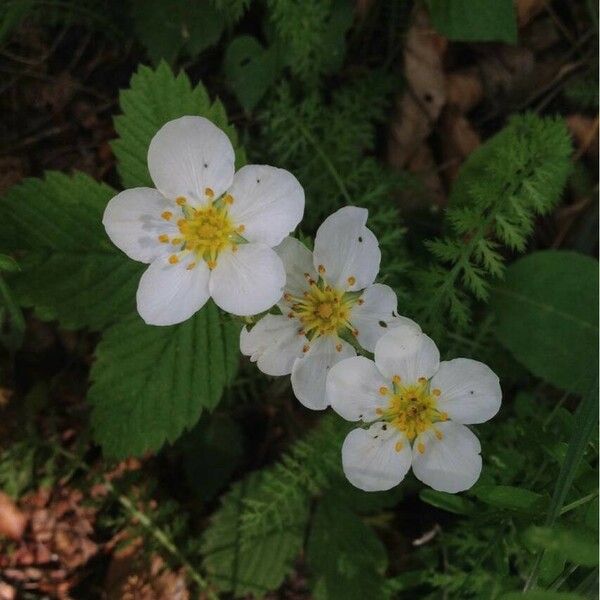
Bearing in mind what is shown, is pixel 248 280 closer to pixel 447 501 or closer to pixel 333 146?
pixel 447 501

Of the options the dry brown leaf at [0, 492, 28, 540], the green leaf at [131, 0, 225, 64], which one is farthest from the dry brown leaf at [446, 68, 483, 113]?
the dry brown leaf at [0, 492, 28, 540]

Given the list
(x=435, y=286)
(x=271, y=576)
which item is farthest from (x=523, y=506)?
(x=271, y=576)

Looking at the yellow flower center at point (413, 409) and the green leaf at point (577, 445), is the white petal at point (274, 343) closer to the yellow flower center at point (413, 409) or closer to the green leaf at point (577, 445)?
the yellow flower center at point (413, 409)

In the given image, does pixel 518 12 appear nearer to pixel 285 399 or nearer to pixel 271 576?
pixel 285 399

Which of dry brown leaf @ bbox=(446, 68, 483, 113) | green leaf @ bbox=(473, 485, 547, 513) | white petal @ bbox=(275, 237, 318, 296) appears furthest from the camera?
dry brown leaf @ bbox=(446, 68, 483, 113)

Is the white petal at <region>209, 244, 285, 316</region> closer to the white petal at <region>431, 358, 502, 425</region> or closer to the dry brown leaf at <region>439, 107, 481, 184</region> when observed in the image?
the white petal at <region>431, 358, 502, 425</region>

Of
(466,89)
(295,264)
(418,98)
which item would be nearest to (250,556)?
(295,264)
